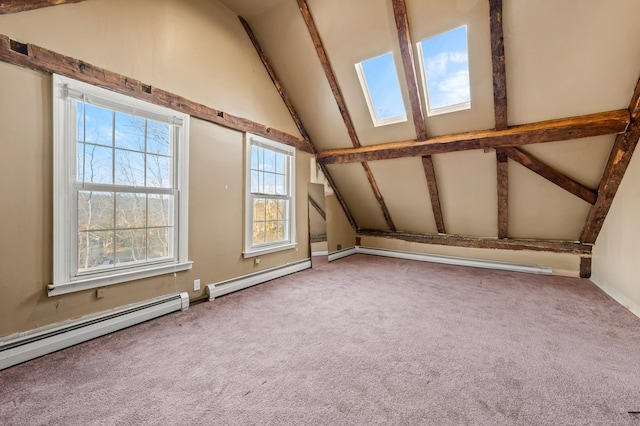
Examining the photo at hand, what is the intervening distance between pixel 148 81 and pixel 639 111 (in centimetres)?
494

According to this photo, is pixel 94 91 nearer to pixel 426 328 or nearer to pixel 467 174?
pixel 426 328

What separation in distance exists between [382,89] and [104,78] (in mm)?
3196

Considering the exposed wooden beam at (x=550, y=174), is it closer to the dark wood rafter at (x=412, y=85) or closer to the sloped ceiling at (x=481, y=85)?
the sloped ceiling at (x=481, y=85)

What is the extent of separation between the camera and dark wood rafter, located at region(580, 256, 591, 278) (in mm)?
4132

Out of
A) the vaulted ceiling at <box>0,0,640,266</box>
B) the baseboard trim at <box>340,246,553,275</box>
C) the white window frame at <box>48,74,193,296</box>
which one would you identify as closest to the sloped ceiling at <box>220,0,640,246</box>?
the vaulted ceiling at <box>0,0,640,266</box>

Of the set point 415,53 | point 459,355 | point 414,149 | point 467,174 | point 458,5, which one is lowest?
point 459,355

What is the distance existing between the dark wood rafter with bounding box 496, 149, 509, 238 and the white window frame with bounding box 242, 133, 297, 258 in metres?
3.01

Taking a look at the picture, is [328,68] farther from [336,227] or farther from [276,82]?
[336,227]

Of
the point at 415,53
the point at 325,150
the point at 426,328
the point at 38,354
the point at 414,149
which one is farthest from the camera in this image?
the point at 325,150

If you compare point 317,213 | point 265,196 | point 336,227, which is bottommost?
point 336,227

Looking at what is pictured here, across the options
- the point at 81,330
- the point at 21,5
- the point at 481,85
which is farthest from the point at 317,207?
the point at 21,5

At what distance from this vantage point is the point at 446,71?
10.9 ft

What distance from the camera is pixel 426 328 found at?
248 centimetres

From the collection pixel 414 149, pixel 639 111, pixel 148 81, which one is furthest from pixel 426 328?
pixel 148 81
